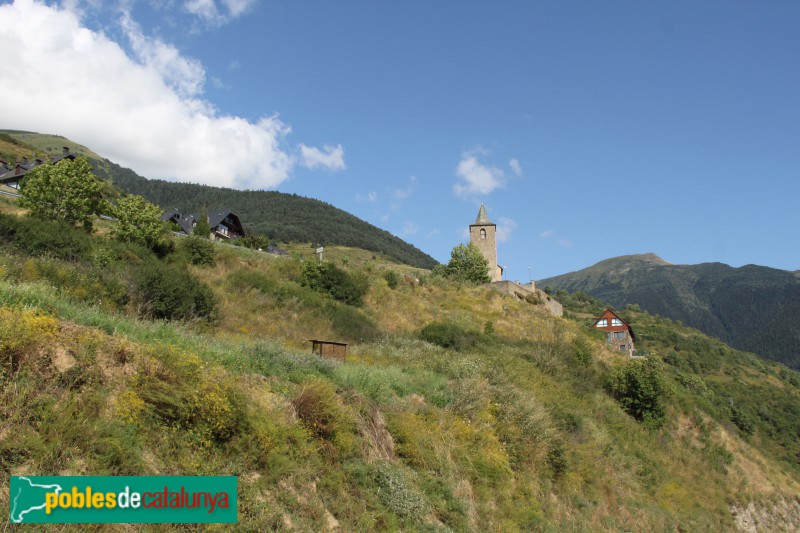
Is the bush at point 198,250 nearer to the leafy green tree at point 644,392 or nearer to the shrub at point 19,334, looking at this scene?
the shrub at point 19,334

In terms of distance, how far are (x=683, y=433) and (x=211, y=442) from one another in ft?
88.7

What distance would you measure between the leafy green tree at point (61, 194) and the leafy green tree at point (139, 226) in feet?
5.48

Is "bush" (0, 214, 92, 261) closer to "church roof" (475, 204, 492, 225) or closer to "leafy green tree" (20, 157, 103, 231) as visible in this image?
"leafy green tree" (20, 157, 103, 231)

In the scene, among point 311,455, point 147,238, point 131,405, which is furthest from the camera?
point 147,238

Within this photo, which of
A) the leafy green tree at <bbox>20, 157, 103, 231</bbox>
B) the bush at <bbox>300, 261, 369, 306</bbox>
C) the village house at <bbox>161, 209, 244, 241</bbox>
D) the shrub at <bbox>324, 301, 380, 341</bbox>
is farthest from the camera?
the village house at <bbox>161, 209, 244, 241</bbox>

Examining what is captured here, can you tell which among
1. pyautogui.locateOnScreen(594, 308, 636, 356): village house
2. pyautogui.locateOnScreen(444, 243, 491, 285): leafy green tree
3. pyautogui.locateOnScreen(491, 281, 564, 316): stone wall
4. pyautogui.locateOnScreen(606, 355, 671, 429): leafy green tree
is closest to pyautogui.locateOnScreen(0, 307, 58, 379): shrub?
pyautogui.locateOnScreen(606, 355, 671, 429): leafy green tree

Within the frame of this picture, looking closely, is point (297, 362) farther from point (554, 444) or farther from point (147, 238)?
point (147, 238)

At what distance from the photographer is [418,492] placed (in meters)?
8.86

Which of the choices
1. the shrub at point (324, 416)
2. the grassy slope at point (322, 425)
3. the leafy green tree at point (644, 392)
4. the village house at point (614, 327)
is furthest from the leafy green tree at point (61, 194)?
the village house at point (614, 327)

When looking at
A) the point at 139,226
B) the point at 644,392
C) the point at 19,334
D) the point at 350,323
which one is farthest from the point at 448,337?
the point at 19,334

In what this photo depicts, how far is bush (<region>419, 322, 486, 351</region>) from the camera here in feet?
79.6

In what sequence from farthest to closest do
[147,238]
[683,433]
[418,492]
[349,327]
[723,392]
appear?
1. [723,392]
2. [683,433]
3. [147,238]
4. [349,327]
5. [418,492]

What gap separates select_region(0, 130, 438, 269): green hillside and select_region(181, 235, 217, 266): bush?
108961mm

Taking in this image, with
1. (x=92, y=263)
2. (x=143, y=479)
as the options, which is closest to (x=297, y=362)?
(x=143, y=479)
